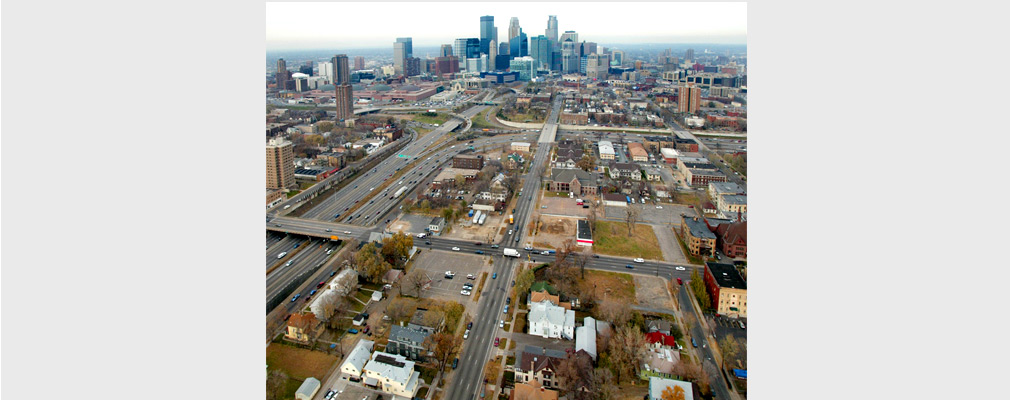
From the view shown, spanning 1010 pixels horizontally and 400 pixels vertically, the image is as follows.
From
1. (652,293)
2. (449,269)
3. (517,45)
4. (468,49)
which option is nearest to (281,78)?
(468,49)

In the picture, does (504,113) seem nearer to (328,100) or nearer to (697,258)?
(328,100)

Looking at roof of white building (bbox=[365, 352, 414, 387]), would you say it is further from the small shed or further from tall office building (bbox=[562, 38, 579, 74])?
tall office building (bbox=[562, 38, 579, 74])

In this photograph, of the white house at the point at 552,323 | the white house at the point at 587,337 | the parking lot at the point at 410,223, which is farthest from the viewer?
the parking lot at the point at 410,223

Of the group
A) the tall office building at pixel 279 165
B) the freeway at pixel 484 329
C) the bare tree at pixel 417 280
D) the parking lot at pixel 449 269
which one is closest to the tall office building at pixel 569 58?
the tall office building at pixel 279 165

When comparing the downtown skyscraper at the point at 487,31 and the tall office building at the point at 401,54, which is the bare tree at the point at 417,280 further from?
the downtown skyscraper at the point at 487,31

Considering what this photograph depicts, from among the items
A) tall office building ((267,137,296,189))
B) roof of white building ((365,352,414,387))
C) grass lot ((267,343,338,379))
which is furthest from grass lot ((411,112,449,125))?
roof of white building ((365,352,414,387))

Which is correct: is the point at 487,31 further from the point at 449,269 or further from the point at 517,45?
the point at 449,269
